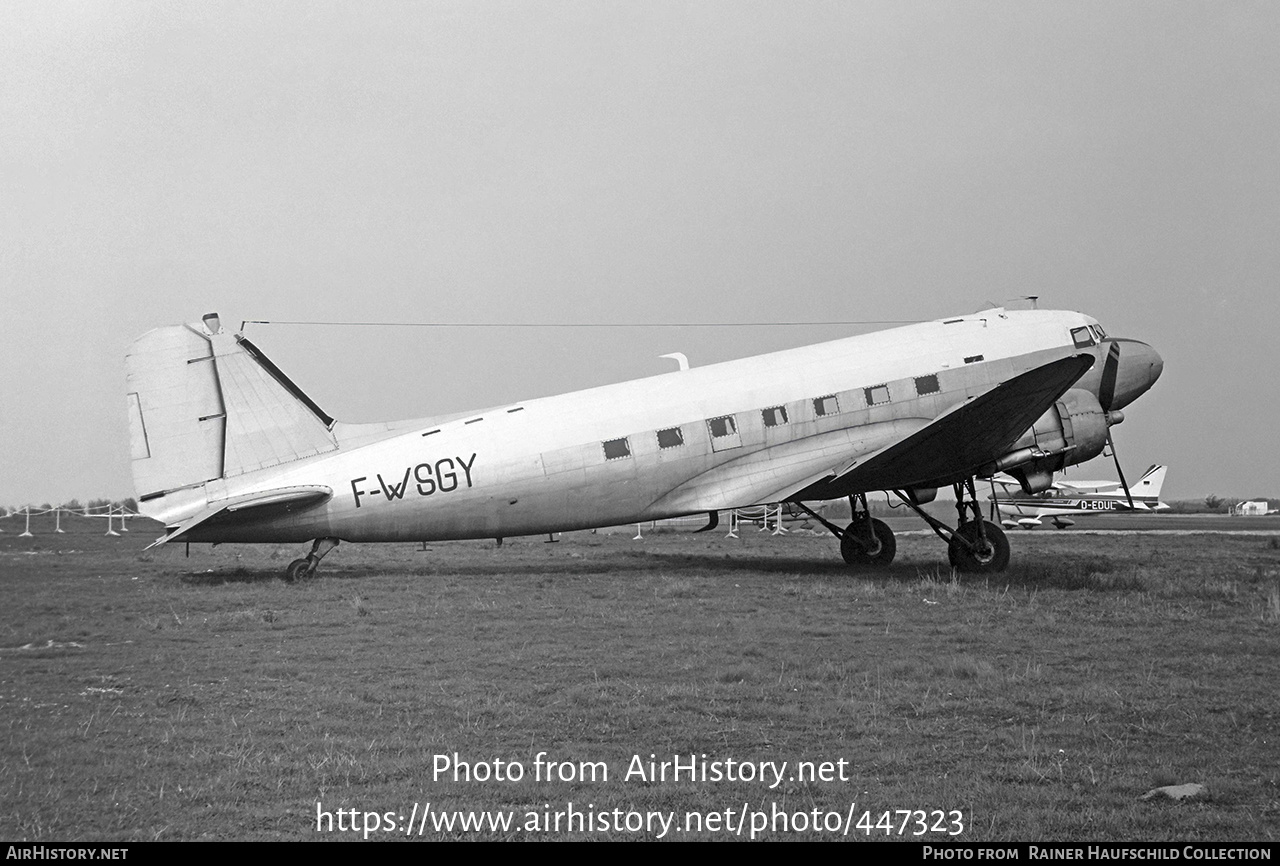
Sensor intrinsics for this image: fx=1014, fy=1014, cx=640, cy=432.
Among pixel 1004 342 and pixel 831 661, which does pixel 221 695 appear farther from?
pixel 1004 342

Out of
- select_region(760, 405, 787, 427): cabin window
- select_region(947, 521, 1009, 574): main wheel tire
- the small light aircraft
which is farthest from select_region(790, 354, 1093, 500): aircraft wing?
the small light aircraft

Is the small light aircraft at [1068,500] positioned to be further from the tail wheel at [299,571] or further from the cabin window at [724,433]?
the tail wheel at [299,571]

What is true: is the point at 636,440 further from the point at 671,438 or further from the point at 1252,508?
the point at 1252,508

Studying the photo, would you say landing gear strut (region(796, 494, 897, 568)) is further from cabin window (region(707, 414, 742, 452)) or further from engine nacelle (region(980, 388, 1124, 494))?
cabin window (region(707, 414, 742, 452))

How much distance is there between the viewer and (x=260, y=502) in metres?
14.9

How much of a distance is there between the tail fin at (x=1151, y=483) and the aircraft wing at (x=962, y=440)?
162 feet

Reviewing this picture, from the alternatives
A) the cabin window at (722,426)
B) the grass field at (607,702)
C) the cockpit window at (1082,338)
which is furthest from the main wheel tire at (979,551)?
the cockpit window at (1082,338)

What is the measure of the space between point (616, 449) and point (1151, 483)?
179 ft

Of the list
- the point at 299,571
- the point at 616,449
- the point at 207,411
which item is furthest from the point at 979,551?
the point at 207,411

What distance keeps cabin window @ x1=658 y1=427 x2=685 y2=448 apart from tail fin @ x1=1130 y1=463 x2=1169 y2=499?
52.0 m

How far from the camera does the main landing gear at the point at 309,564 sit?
1496 cm

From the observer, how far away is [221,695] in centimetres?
752
